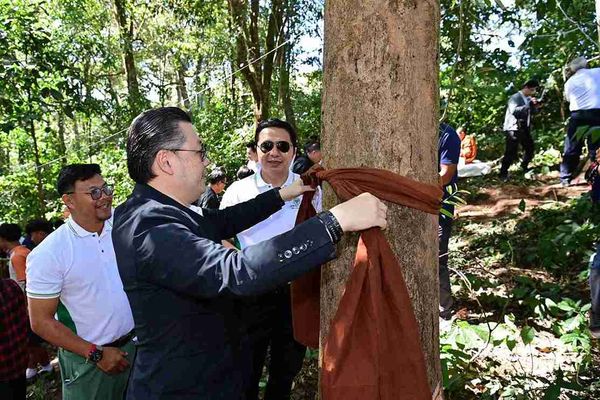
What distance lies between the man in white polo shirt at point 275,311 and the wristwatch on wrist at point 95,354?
83cm

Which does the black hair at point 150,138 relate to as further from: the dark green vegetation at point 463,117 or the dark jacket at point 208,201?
the dark jacket at point 208,201

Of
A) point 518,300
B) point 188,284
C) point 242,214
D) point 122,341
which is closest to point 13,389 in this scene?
point 122,341

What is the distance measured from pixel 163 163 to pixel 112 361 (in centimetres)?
140

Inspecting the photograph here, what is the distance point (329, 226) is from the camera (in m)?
1.54

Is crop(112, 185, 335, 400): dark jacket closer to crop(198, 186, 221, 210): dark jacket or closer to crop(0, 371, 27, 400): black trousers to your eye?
crop(0, 371, 27, 400): black trousers

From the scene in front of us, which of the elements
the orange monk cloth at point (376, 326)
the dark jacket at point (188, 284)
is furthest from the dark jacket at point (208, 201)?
the orange monk cloth at point (376, 326)

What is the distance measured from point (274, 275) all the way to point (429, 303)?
0.61 m

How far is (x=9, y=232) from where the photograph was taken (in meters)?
5.96

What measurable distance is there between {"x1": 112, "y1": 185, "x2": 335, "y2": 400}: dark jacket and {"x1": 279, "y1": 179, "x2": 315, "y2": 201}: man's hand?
1.53ft

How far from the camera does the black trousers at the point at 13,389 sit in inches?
132

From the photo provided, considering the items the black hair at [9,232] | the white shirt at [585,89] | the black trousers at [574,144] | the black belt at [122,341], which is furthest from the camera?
the black trousers at [574,144]

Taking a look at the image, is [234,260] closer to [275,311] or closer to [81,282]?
[81,282]

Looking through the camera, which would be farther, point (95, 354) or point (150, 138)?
point (95, 354)

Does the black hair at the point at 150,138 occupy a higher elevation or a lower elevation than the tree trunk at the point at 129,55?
lower
